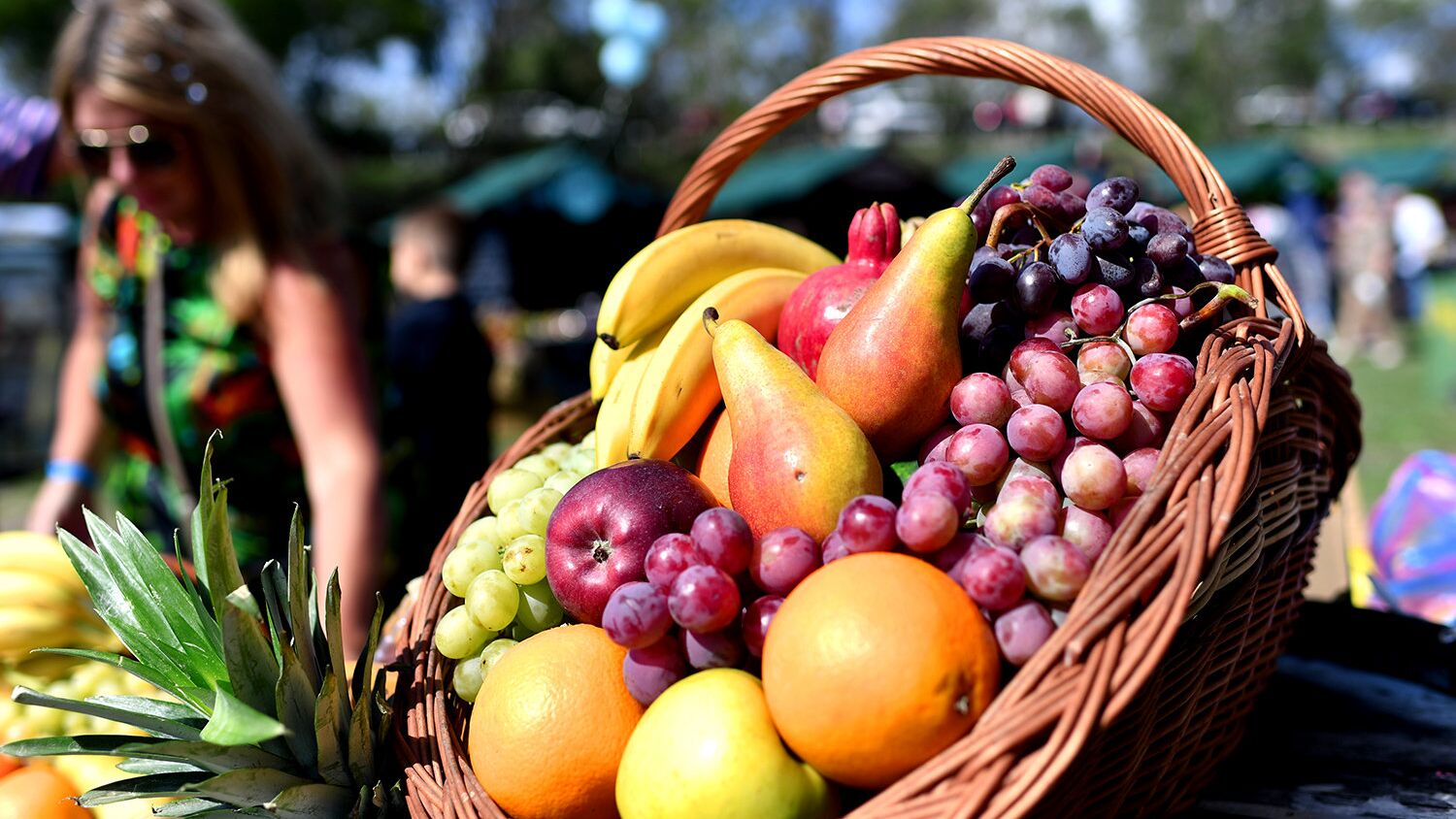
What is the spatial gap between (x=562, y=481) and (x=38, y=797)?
757 mm

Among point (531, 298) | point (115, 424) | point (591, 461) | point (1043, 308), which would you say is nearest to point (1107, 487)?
point (1043, 308)

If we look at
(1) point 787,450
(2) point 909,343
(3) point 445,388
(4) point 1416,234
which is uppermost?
(4) point 1416,234

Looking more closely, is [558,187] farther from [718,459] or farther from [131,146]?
[718,459]

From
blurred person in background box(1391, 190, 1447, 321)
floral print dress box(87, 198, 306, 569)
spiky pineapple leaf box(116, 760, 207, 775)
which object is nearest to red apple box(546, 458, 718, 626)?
spiky pineapple leaf box(116, 760, 207, 775)

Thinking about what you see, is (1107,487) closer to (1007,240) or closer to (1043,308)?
(1043,308)

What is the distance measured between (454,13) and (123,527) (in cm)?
3335

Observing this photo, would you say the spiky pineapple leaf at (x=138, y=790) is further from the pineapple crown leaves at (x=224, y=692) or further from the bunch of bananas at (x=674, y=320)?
the bunch of bananas at (x=674, y=320)

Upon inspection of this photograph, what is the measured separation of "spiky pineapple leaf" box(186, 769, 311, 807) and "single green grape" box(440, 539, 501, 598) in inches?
12.4

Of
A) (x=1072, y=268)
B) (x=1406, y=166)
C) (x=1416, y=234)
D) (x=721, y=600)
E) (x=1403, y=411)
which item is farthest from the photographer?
(x=1406, y=166)

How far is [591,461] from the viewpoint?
143 centimetres

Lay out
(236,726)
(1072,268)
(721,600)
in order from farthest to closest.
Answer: (1072,268) → (721,600) → (236,726)

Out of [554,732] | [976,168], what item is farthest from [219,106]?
[976,168]

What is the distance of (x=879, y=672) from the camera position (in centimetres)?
86

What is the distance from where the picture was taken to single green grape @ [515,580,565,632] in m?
1.26
